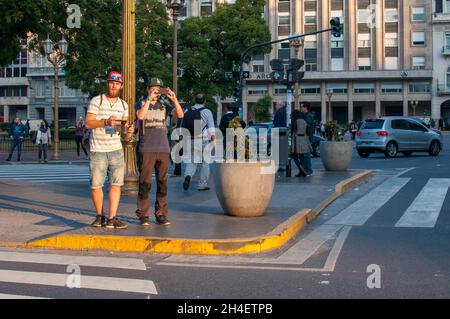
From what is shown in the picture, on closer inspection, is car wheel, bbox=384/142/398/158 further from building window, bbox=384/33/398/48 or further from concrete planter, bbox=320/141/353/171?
building window, bbox=384/33/398/48

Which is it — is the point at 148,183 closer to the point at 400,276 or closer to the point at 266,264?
the point at 266,264

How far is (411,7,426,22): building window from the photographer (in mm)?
78500

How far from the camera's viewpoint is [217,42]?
51.9m

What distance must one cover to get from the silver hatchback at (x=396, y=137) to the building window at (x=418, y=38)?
50.7 meters

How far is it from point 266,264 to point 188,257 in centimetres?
96

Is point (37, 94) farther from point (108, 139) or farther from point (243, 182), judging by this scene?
point (108, 139)

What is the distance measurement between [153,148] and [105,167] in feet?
2.36

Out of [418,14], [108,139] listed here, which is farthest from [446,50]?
[108,139]

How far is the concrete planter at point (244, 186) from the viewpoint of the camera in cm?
1022

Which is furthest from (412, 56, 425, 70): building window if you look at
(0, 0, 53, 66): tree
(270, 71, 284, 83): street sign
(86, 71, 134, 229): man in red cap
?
(86, 71, 134, 229): man in red cap

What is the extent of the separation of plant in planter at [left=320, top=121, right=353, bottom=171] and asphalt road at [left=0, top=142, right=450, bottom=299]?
7848mm

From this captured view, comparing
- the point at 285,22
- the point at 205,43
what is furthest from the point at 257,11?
the point at 285,22

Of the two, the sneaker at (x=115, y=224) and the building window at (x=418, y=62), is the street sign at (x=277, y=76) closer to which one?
the sneaker at (x=115, y=224)

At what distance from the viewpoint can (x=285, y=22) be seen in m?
81.5
